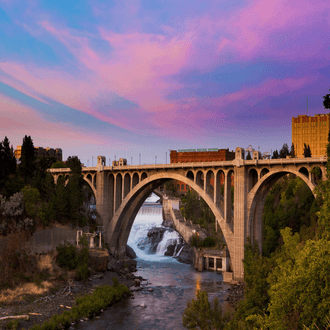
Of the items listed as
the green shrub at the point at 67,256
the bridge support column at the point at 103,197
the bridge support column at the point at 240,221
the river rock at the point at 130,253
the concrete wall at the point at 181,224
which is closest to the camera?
the green shrub at the point at 67,256

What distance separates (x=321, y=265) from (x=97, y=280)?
1388 inches

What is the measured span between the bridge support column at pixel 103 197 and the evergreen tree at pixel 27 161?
1095 cm

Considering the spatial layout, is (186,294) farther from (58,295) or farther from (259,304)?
(259,304)

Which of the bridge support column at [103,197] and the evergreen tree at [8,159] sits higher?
the evergreen tree at [8,159]

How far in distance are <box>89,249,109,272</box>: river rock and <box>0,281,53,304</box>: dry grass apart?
7877mm

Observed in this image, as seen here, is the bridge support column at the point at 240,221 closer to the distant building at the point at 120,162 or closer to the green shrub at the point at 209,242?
the green shrub at the point at 209,242

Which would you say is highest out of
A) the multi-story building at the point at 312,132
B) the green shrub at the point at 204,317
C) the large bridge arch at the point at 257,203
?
the multi-story building at the point at 312,132

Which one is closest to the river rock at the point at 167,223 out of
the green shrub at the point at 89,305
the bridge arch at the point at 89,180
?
the bridge arch at the point at 89,180

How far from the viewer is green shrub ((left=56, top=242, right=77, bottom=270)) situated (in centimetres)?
4359

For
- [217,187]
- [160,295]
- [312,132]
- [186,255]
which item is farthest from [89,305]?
[312,132]

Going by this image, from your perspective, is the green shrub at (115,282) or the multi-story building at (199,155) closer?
the green shrub at (115,282)

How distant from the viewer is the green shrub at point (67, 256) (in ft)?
Answer: 143

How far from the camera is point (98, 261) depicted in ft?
155

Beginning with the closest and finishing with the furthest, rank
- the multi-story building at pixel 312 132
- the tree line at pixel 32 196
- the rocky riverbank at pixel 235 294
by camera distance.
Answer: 1. the rocky riverbank at pixel 235 294
2. the tree line at pixel 32 196
3. the multi-story building at pixel 312 132
